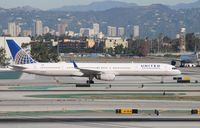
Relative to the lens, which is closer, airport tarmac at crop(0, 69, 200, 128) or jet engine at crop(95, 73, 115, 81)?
airport tarmac at crop(0, 69, 200, 128)

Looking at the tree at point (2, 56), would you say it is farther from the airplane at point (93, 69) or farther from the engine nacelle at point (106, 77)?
the engine nacelle at point (106, 77)

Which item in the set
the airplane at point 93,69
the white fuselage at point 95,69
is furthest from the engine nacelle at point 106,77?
the white fuselage at point 95,69

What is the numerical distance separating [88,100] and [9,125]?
1936cm

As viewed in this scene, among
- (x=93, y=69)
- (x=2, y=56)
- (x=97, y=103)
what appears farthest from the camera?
(x=2, y=56)

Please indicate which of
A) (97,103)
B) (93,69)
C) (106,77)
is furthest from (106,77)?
(97,103)

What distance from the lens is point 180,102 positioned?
54.9m

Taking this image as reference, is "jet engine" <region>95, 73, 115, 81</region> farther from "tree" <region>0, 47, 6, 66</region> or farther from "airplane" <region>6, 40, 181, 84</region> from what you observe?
"tree" <region>0, 47, 6, 66</region>

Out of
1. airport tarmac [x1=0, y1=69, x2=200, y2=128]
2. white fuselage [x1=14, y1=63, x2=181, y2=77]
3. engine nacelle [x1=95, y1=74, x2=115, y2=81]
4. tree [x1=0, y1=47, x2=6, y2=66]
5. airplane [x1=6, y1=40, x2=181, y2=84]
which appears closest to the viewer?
airport tarmac [x1=0, y1=69, x2=200, y2=128]

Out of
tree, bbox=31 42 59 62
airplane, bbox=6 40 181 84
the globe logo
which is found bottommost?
tree, bbox=31 42 59 62

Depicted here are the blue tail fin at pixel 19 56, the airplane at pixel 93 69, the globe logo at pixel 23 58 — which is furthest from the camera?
the blue tail fin at pixel 19 56

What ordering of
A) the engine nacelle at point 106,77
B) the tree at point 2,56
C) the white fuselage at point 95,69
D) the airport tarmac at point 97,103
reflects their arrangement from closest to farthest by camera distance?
the airport tarmac at point 97,103 < the engine nacelle at point 106,77 < the white fuselage at point 95,69 < the tree at point 2,56

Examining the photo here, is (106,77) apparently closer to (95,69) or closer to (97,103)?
(95,69)

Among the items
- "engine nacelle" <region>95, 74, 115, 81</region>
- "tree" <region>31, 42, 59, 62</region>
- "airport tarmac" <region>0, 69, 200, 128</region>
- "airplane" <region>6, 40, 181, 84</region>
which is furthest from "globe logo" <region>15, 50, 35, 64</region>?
"tree" <region>31, 42, 59, 62</region>

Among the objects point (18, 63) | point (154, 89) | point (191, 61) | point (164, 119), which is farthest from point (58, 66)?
point (191, 61)
